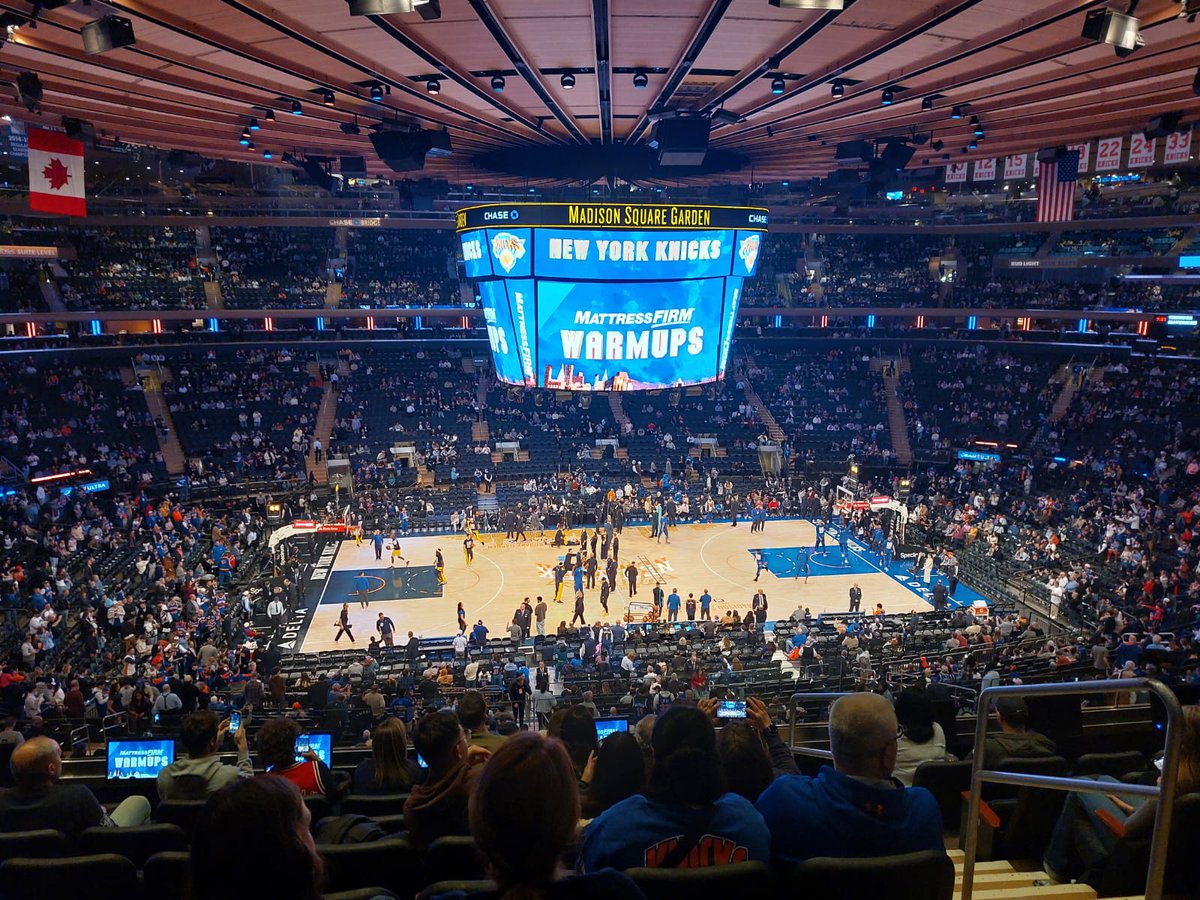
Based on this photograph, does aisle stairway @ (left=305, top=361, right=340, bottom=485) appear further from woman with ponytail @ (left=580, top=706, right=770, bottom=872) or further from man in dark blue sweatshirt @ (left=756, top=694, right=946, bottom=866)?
man in dark blue sweatshirt @ (left=756, top=694, right=946, bottom=866)

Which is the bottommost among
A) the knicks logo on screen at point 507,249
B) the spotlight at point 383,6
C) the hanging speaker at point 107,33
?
the knicks logo on screen at point 507,249

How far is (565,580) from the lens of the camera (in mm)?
24984

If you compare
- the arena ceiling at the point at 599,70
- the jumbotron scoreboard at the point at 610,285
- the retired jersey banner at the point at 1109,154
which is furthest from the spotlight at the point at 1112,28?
the retired jersey banner at the point at 1109,154

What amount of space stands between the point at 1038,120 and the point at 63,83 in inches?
566

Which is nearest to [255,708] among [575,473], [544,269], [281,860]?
[544,269]

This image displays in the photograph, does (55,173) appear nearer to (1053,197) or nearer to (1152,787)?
(1152,787)

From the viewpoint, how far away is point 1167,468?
89.4 ft

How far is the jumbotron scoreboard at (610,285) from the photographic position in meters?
14.8

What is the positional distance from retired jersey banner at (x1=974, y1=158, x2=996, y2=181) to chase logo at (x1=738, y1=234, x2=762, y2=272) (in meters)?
7.62

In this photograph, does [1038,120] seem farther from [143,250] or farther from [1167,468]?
[143,250]

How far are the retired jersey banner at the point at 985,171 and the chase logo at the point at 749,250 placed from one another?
300 inches

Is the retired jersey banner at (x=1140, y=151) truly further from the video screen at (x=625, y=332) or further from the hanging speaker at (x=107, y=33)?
the hanging speaker at (x=107, y=33)

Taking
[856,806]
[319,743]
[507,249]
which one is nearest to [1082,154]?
[507,249]

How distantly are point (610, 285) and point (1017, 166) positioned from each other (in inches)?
410
